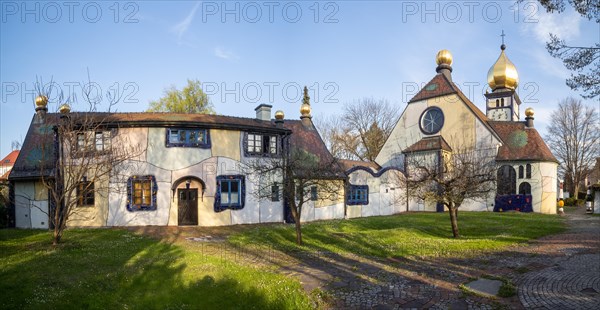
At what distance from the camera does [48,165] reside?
20109 millimetres

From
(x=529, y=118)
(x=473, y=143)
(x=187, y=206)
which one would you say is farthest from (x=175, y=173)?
(x=529, y=118)

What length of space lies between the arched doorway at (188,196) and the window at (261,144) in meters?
3.16

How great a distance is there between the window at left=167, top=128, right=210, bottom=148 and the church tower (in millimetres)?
33910

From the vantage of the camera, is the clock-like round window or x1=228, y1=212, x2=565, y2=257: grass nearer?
x1=228, y1=212, x2=565, y2=257: grass

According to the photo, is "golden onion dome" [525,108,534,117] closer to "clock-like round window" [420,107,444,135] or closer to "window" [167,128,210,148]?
"clock-like round window" [420,107,444,135]

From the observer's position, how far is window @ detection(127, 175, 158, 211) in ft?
62.7

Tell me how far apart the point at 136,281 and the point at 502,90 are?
43.2 m

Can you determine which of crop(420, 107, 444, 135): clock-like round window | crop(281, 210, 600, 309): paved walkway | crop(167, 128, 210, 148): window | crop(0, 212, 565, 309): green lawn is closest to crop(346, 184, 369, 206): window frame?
crop(0, 212, 565, 309): green lawn

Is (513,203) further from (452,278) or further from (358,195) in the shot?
(452,278)

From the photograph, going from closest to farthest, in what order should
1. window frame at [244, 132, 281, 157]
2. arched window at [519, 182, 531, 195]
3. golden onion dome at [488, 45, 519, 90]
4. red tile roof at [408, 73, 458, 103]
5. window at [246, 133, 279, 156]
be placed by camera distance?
window frame at [244, 132, 281, 157]
window at [246, 133, 279, 156]
arched window at [519, 182, 531, 195]
red tile roof at [408, 73, 458, 103]
golden onion dome at [488, 45, 519, 90]

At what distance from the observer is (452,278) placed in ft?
31.2

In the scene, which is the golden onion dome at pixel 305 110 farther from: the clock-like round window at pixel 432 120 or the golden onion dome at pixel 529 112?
the golden onion dome at pixel 529 112

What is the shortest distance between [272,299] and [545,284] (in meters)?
6.26

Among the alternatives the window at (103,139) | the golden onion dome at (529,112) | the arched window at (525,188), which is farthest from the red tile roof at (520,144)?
the window at (103,139)
